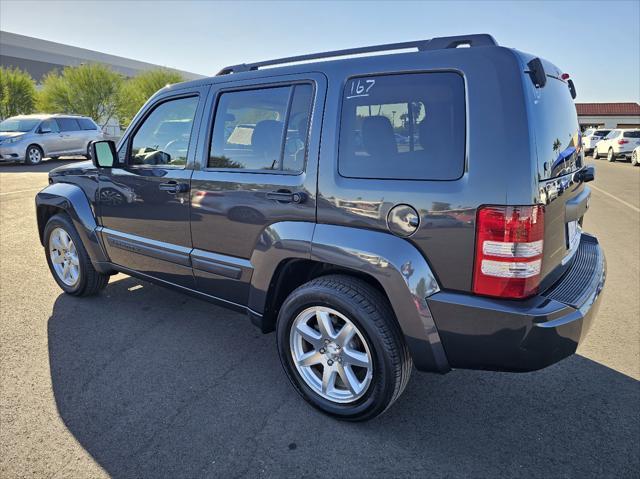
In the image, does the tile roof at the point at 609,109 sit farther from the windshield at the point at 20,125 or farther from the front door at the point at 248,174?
the front door at the point at 248,174

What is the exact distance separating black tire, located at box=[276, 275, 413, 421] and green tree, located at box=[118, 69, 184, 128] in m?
33.6

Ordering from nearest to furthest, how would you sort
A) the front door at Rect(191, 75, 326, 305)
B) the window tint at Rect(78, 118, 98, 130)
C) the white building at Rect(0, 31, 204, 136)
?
the front door at Rect(191, 75, 326, 305), the window tint at Rect(78, 118, 98, 130), the white building at Rect(0, 31, 204, 136)

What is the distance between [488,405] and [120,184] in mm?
3150

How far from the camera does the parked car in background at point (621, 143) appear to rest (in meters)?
23.1

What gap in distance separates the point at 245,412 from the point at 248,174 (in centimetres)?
144

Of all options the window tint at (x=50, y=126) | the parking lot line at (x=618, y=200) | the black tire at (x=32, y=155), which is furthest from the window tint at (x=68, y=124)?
the parking lot line at (x=618, y=200)

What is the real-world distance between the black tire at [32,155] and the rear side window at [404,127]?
16.3 m

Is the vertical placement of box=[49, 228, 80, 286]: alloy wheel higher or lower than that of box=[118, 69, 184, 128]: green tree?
lower

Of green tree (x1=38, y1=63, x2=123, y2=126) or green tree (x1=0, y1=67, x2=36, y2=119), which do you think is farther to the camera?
green tree (x1=38, y1=63, x2=123, y2=126)

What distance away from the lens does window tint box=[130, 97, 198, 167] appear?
3.31 metres

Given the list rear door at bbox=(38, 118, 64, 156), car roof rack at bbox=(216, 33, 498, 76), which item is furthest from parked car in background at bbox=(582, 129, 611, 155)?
car roof rack at bbox=(216, 33, 498, 76)

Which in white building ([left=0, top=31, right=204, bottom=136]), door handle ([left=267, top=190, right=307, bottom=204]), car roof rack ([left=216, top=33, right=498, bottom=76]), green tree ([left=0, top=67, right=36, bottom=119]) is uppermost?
white building ([left=0, top=31, right=204, bottom=136])

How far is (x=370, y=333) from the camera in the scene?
2.36 m

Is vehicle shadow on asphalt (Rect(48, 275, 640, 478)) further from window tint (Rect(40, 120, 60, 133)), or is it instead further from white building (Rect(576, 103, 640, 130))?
white building (Rect(576, 103, 640, 130))
